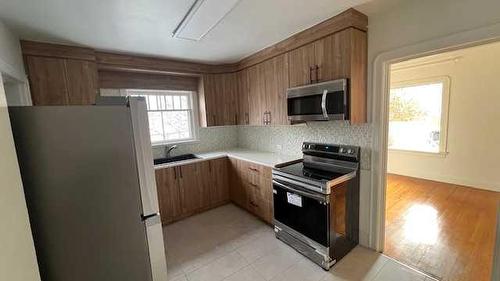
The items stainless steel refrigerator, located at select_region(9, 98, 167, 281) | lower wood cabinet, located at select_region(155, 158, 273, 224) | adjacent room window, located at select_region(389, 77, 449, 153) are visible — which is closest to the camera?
stainless steel refrigerator, located at select_region(9, 98, 167, 281)

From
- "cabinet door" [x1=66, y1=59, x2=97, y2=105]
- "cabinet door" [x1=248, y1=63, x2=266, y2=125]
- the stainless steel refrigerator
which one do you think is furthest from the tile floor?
"cabinet door" [x1=66, y1=59, x2=97, y2=105]

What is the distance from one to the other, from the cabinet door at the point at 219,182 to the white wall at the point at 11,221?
2619mm

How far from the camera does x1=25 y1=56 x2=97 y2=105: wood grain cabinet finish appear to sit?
90.0 inches

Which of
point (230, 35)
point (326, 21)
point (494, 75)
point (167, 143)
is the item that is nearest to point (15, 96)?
point (167, 143)

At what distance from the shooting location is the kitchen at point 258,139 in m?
2.04

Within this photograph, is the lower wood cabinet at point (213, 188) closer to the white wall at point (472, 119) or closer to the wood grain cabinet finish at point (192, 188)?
the wood grain cabinet finish at point (192, 188)

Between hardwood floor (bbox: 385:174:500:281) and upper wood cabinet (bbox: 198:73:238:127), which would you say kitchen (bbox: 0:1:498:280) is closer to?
upper wood cabinet (bbox: 198:73:238:127)

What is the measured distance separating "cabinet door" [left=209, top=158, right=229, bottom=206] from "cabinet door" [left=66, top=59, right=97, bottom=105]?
1.79m

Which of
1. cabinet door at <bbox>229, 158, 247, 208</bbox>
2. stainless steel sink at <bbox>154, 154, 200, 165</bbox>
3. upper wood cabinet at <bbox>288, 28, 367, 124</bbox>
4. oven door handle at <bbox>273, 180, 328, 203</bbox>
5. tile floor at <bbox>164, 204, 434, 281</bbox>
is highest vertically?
upper wood cabinet at <bbox>288, 28, 367, 124</bbox>

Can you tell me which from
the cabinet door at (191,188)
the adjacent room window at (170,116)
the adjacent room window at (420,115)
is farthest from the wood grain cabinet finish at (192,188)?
the adjacent room window at (420,115)

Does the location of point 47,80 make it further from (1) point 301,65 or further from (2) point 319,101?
(2) point 319,101

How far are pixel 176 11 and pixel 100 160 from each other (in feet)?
4.33

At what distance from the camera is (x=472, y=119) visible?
3.77m

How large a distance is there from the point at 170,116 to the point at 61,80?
4.92 ft
